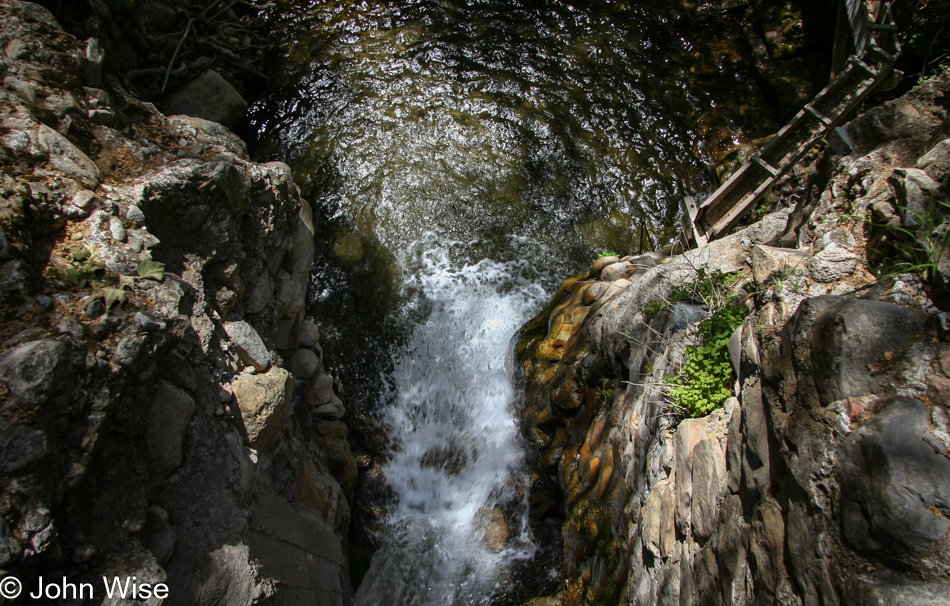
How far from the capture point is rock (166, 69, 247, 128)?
6.62 m

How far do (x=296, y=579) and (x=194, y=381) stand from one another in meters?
1.34

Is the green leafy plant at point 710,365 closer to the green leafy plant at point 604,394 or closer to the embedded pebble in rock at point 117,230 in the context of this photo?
the green leafy plant at point 604,394

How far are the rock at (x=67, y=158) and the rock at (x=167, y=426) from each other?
1.06 meters

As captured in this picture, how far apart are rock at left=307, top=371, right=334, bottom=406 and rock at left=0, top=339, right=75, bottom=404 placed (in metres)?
2.56

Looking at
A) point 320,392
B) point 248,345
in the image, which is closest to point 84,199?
point 248,345

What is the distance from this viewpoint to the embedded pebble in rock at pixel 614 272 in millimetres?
4652

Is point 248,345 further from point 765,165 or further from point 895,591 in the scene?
point 765,165

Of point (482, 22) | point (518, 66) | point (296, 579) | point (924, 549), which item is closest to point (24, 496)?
point (296, 579)

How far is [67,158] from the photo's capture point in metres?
2.31

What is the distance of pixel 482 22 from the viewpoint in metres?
7.75

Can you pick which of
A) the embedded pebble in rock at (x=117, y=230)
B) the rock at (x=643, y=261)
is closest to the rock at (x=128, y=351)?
the embedded pebble in rock at (x=117, y=230)

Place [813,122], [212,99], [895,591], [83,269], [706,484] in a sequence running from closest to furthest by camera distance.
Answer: [895,591], [83,269], [706,484], [813,122], [212,99]

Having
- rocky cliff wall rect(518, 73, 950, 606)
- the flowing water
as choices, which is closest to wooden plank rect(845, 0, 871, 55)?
rocky cliff wall rect(518, 73, 950, 606)

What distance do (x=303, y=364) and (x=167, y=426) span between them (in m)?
1.89
